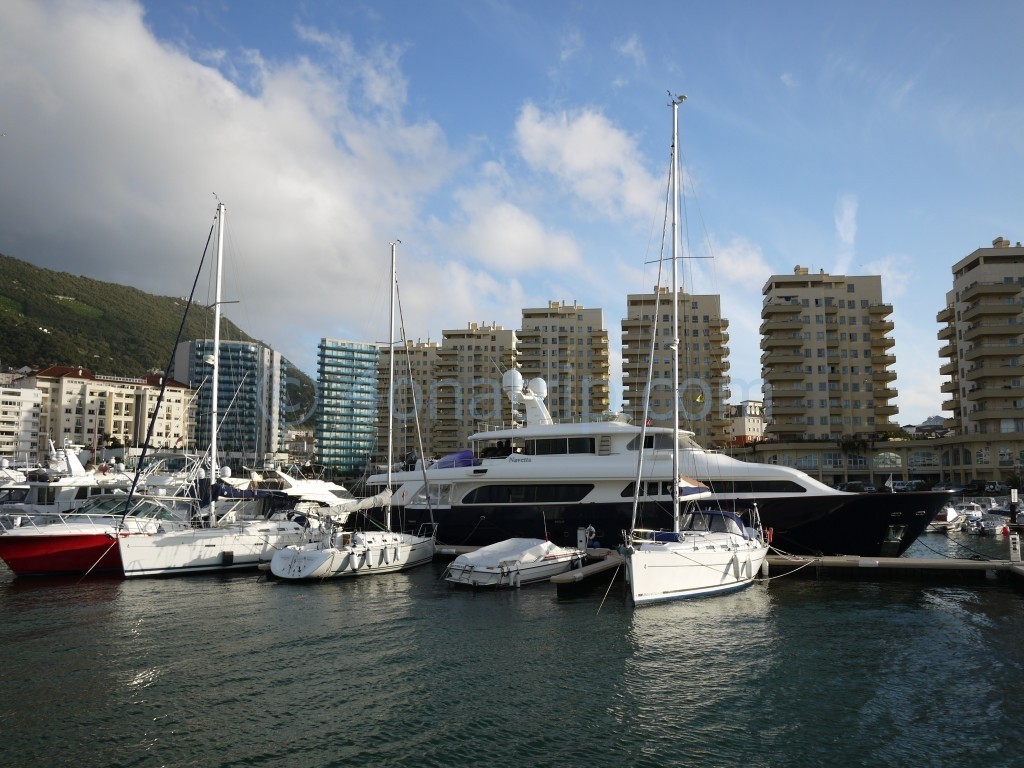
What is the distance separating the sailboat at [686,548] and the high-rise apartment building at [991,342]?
57390 mm

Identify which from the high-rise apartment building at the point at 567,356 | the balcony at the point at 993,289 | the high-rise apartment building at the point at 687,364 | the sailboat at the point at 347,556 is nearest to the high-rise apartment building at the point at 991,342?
the balcony at the point at 993,289

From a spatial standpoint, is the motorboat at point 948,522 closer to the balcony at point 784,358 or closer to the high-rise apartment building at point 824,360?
the high-rise apartment building at point 824,360

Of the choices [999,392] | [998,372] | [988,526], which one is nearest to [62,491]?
[988,526]

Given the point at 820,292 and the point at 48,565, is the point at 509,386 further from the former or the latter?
the point at 820,292

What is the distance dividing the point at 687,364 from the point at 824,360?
14.9 metres

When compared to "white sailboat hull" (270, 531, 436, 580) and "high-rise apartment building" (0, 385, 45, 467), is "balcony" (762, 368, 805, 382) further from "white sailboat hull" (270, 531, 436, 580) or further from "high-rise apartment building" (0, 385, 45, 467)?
"high-rise apartment building" (0, 385, 45, 467)

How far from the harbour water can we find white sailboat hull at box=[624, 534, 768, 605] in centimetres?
45

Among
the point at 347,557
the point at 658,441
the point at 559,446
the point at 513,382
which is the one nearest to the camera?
the point at 347,557

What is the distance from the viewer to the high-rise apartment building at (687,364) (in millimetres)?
78188

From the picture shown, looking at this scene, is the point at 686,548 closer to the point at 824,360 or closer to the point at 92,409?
the point at 824,360

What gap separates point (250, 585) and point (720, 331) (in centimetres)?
7112

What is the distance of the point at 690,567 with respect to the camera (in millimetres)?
18172

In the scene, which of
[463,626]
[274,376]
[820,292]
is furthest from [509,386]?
[274,376]

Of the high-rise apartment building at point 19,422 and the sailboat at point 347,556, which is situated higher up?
the high-rise apartment building at point 19,422
